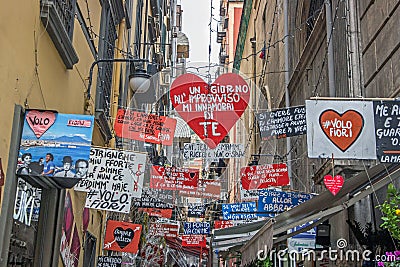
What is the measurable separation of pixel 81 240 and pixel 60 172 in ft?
15.7

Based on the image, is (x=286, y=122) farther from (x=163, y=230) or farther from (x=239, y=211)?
(x=163, y=230)

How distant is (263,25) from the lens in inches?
981

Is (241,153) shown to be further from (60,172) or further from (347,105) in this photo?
(60,172)

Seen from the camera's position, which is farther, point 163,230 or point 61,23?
point 163,230

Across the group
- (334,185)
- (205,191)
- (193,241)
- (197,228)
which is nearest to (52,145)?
(334,185)

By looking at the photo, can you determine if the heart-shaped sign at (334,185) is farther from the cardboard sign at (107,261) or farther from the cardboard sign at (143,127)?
the cardboard sign at (107,261)

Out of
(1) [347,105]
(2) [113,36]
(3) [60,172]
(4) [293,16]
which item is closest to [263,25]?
(4) [293,16]

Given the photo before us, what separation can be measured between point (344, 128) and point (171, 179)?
6.77 meters

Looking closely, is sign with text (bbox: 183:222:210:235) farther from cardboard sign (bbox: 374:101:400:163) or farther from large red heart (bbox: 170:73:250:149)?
cardboard sign (bbox: 374:101:400:163)

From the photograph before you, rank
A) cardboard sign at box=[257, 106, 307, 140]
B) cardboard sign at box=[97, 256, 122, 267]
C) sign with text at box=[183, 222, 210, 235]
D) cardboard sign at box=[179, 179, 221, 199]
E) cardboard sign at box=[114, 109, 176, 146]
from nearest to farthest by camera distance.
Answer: cardboard sign at box=[257, 106, 307, 140], cardboard sign at box=[114, 109, 176, 146], cardboard sign at box=[97, 256, 122, 267], cardboard sign at box=[179, 179, 221, 199], sign with text at box=[183, 222, 210, 235]

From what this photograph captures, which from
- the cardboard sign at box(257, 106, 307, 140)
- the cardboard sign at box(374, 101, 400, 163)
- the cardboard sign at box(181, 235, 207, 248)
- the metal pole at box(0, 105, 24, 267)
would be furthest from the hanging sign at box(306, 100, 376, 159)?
the cardboard sign at box(181, 235, 207, 248)

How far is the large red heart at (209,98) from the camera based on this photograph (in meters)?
8.88

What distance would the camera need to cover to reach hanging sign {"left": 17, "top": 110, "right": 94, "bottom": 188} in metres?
5.33

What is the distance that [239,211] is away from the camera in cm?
1284
